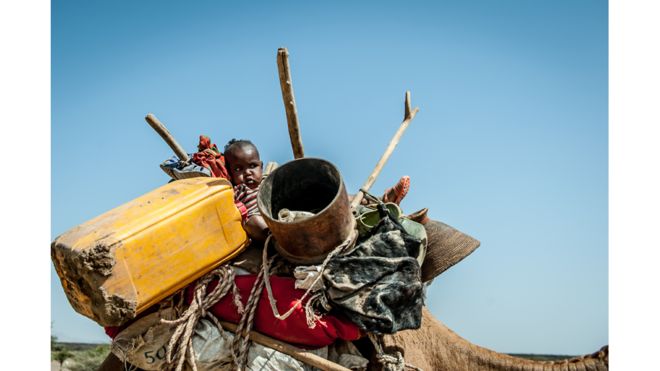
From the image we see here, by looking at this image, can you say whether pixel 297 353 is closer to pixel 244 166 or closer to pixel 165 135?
pixel 244 166

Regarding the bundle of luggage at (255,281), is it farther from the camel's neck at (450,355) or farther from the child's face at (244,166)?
the child's face at (244,166)

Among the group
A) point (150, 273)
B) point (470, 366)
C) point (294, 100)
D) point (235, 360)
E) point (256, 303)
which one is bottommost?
point (470, 366)

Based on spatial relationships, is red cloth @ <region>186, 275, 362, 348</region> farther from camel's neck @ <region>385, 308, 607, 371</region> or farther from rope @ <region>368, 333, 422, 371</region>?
camel's neck @ <region>385, 308, 607, 371</region>

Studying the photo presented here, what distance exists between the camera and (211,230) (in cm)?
368

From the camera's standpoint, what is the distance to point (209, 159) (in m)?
4.64

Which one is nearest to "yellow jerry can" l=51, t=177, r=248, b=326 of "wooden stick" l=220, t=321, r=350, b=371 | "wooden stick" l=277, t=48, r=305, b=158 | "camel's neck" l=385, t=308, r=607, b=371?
"wooden stick" l=220, t=321, r=350, b=371

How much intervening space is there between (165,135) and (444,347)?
266cm

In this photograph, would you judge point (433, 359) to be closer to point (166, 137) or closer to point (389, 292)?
point (389, 292)

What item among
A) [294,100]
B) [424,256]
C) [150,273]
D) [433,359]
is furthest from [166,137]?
[433,359]

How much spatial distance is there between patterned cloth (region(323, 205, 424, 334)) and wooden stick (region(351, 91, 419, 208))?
0.53m

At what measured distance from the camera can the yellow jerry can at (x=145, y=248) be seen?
3.25 metres

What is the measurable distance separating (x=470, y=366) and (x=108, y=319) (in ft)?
7.28

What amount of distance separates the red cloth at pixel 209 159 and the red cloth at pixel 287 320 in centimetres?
104

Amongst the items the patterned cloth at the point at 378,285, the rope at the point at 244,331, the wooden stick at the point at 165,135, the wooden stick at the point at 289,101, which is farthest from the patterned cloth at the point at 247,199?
the wooden stick at the point at 165,135
